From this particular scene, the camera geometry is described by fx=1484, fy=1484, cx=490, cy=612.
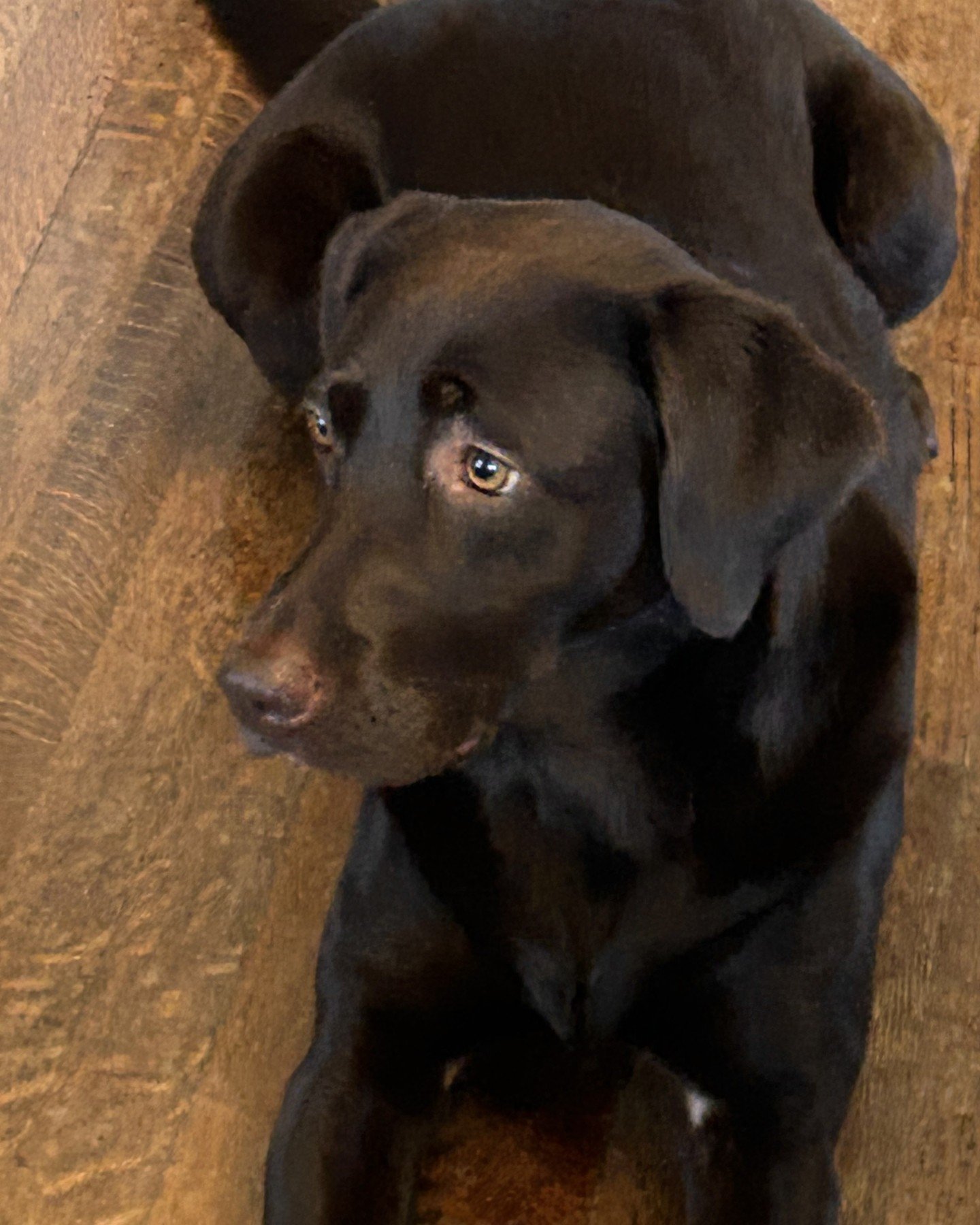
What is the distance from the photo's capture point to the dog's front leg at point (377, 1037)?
141 centimetres

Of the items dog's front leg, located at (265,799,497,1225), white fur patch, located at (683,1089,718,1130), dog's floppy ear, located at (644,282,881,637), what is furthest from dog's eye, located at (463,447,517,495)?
white fur patch, located at (683,1089,718,1130)

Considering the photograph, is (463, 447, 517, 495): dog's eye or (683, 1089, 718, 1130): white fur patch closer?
(463, 447, 517, 495): dog's eye

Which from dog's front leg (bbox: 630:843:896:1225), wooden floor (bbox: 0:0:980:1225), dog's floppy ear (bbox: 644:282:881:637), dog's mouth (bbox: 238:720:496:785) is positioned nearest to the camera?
dog's floppy ear (bbox: 644:282:881:637)

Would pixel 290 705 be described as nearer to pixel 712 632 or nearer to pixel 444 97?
pixel 712 632

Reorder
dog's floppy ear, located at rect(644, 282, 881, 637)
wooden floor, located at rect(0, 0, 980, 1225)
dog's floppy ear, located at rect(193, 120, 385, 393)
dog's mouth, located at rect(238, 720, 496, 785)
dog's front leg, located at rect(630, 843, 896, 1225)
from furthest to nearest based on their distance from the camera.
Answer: dog's floppy ear, located at rect(193, 120, 385, 393) → wooden floor, located at rect(0, 0, 980, 1225) → dog's front leg, located at rect(630, 843, 896, 1225) → dog's mouth, located at rect(238, 720, 496, 785) → dog's floppy ear, located at rect(644, 282, 881, 637)

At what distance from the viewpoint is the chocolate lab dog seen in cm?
110

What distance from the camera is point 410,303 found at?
1141mm

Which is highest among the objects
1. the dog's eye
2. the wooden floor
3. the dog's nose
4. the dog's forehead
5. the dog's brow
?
the dog's forehead

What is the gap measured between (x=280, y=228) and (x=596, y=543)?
893 millimetres

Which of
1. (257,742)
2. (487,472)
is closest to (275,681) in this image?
(257,742)

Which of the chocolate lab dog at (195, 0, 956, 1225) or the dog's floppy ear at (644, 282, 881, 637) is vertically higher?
the dog's floppy ear at (644, 282, 881, 637)

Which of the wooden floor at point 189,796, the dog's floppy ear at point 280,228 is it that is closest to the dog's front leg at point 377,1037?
the wooden floor at point 189,796

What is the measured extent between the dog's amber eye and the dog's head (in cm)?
1

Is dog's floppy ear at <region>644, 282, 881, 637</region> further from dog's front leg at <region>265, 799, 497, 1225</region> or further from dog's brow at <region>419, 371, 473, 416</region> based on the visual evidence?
dog's front leg at <region>265, 799, 497, 1225</region>
